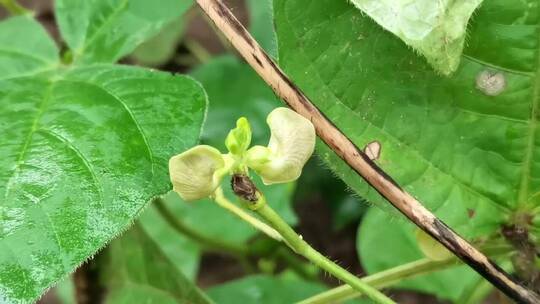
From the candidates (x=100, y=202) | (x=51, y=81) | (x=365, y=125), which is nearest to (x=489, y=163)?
(x=365, y=125)

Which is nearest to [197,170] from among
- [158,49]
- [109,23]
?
[109,23]

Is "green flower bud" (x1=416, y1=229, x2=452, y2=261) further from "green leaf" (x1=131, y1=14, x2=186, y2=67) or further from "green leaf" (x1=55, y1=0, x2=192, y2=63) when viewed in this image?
"green leaf" (x1=131, y1=14, x2=186, y2=67)

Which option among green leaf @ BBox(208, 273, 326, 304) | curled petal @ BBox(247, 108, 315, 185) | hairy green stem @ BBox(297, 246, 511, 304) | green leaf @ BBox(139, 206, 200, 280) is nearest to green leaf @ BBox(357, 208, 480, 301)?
green leaf @ BBox(208, 273, 326, 304)

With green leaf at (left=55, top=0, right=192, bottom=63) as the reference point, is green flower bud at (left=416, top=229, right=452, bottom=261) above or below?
below

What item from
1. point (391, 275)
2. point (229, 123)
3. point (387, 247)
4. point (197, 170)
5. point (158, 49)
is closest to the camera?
point (197, 170)

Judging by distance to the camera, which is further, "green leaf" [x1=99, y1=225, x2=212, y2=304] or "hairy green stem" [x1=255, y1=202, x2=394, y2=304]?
"green leaf" [x1=99, y1=225, x2=212, y2=304]

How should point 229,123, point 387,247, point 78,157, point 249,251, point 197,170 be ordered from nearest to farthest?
point 197,170 → point 78,157 → point 387,247 → point 249,251 → point 229,123

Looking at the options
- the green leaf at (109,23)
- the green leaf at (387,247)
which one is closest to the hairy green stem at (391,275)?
the green leaf at (109,23)

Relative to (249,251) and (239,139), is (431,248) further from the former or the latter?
(249,251)
